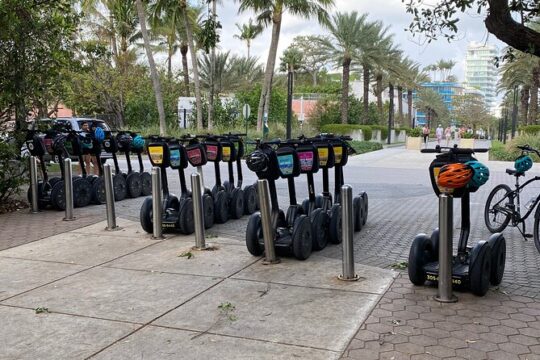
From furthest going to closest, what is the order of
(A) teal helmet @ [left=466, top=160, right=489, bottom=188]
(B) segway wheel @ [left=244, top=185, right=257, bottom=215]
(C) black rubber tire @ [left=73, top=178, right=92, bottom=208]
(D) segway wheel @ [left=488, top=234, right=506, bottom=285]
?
(C) black rubber tire @ [left=73, top=178, right=92, bottom=208] < (B) segway wheel @ [left=244, top=185, right=257, bottom=215] < (D) segway wheel @ [left=488, top=234, right=506, bottom=285] < (A) teal helmet @ [left=466, top=160, right=489, bottom=188]

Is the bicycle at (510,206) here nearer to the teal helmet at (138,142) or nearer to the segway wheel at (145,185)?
the teal helmet at (138,142)

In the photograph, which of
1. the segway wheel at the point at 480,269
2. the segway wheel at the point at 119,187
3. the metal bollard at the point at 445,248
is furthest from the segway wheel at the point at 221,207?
the segway wheel at the point at 480,269

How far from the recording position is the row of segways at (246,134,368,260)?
19.3 ft

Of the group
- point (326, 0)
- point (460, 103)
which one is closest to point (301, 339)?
point (326, 0)

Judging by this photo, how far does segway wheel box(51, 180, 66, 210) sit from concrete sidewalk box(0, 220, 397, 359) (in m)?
2.58

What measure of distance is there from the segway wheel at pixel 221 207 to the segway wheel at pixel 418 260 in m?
3.66

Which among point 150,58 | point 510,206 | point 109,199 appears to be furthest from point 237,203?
point 150,58

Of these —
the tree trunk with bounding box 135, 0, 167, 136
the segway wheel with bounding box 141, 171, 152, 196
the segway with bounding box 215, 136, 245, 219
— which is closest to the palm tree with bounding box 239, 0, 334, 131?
the tree trunk with bounding box 135, 0, 167, 136

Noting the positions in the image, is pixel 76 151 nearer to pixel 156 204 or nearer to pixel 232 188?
pixel 232 188

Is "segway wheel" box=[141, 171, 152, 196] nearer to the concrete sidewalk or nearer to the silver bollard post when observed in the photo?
the silver bollard post

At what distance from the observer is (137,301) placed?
4.73 metres

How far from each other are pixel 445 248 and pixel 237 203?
4.34m

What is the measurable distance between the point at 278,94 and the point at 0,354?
35.2 metres

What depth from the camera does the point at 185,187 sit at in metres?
7.85
